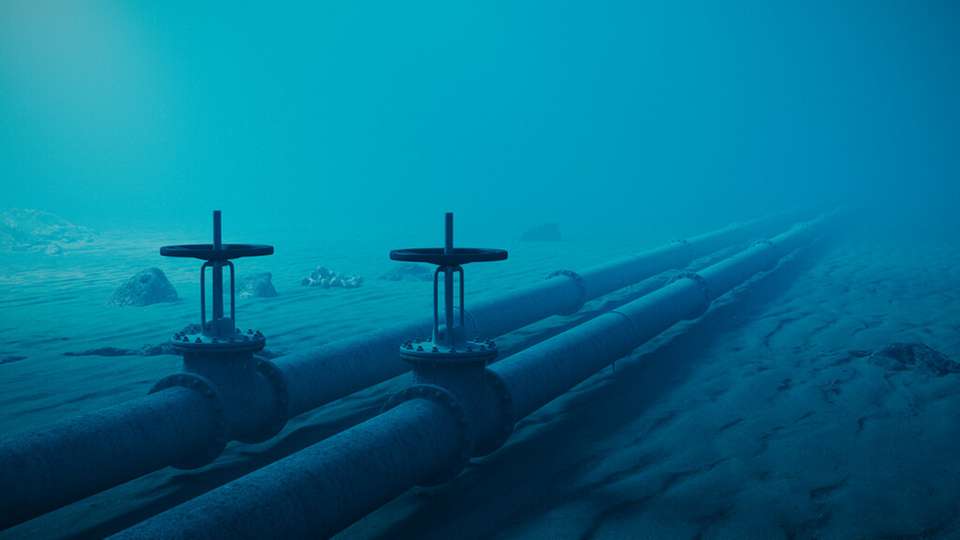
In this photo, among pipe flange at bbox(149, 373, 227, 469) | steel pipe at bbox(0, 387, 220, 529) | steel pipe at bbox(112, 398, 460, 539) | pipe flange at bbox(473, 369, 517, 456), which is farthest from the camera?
pipe flange at bbox(473, 369, 517, 456)

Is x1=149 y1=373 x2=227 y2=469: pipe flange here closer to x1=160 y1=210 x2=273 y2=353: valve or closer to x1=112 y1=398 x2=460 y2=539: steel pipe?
x1=160 y1=210 x2=273 y2=353: valve

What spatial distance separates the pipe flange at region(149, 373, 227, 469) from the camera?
3535 mm

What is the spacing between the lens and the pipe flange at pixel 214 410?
11.6 feet

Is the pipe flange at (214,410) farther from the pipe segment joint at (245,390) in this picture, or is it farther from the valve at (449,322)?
the valve at (449,322)

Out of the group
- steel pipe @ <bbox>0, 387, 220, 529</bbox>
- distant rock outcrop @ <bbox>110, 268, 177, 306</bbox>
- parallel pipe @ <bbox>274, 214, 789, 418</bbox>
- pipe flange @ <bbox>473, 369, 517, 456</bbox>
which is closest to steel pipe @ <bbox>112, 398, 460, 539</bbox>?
pipe flange @ <bbox>473, 369, 517, 456</bbox>

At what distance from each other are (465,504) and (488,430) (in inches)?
17.2

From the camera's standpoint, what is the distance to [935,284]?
387 inches

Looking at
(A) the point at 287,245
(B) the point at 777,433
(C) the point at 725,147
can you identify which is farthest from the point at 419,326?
(C) the point at 725,147

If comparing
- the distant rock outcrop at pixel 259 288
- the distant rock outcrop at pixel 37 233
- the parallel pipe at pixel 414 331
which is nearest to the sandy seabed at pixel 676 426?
the parallel pipe at pixel 414 331

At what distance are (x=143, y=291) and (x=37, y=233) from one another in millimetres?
19261

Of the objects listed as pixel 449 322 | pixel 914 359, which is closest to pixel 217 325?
pixel 449 322

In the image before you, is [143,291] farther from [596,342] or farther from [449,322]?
[449,322]

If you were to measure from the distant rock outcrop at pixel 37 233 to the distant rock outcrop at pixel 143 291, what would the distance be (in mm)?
11317

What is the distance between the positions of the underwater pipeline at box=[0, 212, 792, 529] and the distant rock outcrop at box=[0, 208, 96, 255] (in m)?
18.2
